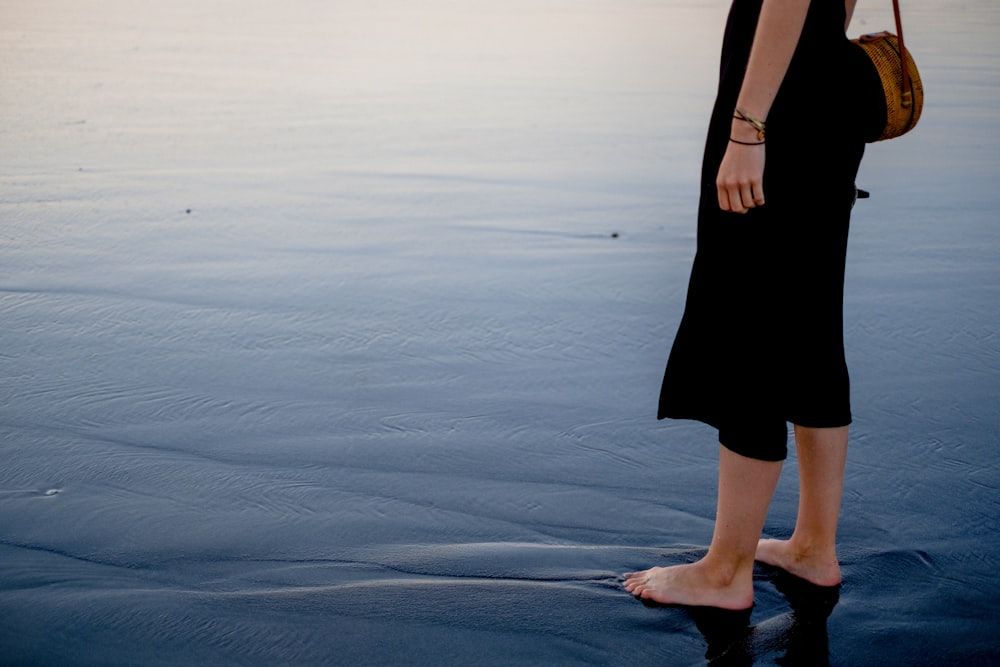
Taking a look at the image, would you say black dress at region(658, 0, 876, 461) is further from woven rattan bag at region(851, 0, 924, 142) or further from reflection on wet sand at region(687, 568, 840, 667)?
reflection on wet sand at region(687, 568, 840, 667)

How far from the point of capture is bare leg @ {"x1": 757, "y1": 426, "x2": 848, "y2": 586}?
84.0 inches

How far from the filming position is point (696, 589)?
2.13m

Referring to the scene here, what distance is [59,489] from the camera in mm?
2553

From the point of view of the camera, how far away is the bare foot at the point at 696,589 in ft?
6.94

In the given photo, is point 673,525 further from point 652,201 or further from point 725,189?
point 652,201

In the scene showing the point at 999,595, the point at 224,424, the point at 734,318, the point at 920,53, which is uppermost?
the point at 920,53

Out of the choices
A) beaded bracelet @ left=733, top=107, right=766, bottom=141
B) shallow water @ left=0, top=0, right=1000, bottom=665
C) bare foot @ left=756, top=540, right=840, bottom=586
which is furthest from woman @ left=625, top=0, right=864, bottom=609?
shallow water @ left=0, top=0, right=1000, bottom=665

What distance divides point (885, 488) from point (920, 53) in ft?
24.0

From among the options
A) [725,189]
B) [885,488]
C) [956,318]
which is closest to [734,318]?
[725,189]

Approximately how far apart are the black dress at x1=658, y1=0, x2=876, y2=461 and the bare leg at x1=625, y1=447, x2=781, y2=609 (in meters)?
0.05

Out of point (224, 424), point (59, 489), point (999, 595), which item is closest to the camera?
point (999, 595)

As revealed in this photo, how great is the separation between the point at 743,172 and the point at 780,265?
0.61 feet

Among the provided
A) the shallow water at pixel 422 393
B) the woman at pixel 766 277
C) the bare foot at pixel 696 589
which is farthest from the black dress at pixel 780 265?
the shallow water at pixel 422 393

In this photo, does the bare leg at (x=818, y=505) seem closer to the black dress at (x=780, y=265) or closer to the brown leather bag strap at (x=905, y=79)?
the black dress at (x=780, y=265)
